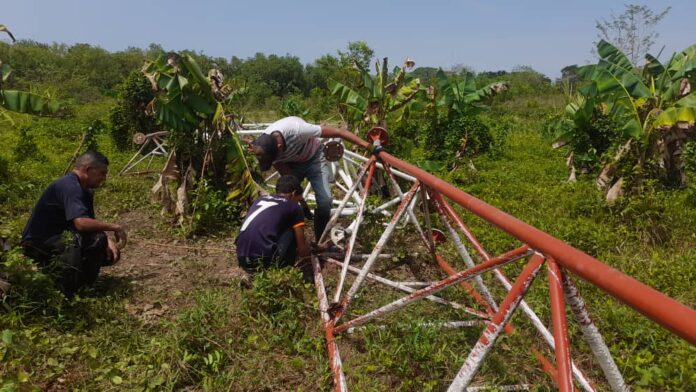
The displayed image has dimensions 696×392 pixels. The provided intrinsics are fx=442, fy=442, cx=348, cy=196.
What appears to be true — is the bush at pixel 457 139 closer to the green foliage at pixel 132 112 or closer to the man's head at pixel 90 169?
the green foliage at pixel 132 112

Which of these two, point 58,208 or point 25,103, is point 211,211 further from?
point 25,103

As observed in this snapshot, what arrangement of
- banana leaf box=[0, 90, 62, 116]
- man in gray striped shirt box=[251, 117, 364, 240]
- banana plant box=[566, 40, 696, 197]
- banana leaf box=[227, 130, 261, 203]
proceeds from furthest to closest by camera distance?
banana plant box=[566, 40, 696, 197] → banana leaf box=[227, 130, 261, 203] → man in gray striped shirt box=[251, 117, 364, 240] → banana leaf box=[0, 90, 62, 116]

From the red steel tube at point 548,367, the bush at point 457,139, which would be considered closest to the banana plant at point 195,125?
the red steel tube at point 548,367

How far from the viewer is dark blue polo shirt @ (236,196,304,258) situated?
3.94 m

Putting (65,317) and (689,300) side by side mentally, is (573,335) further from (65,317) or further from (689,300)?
(65,317)

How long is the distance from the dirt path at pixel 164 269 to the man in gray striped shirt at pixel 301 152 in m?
1.16

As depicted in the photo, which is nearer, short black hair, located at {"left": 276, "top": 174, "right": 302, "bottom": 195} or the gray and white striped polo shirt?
short black hair, located at {"left": 276, "top": 174, "right": 302, "bottom": 195}

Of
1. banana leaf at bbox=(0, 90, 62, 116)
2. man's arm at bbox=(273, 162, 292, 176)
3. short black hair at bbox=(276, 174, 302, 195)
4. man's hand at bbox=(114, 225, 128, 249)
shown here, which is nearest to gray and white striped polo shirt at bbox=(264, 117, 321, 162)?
man's arm at bbox=(273, 162, 292, 176)

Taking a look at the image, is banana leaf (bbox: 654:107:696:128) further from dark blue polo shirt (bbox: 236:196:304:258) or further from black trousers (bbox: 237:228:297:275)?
black trousers (bbox: 237:228:297:275)

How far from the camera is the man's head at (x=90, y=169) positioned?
3.68 meters

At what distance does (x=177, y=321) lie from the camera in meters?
3.35

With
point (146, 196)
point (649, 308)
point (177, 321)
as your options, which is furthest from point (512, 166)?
point (649, 308)

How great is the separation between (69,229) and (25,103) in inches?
51.8

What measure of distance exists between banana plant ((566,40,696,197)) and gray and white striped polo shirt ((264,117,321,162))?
4.76 meters
